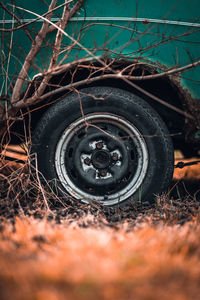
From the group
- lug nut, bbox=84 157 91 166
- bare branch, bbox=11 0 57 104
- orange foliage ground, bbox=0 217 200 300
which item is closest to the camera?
orange foliage ground, bbox=0 217 200 300

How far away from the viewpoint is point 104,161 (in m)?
1.78

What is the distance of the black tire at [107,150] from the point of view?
1764 millimetres

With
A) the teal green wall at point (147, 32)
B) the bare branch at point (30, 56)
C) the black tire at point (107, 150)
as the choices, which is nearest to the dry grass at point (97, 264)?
the black tire at point (107, 150)

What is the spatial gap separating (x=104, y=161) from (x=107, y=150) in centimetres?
9

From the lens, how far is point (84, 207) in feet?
5.40

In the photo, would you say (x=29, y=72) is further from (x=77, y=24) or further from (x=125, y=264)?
(x=125, y=264)

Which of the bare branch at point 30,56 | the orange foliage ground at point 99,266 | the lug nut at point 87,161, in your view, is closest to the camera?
the orange foliage ground at point 99,266

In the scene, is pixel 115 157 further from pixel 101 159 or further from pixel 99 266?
pixel 99 266

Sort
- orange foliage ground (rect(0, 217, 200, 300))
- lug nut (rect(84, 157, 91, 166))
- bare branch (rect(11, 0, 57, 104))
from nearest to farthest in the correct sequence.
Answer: orange foliage ground (rect(0, 217, 200, 300)), bare branch (rect(11, 0, 57, 104)), lug nut (rect(84, 157, 91, 166))

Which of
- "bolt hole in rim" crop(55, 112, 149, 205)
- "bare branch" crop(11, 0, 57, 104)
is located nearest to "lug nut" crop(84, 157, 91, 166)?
"bolt hole in rim" crop(55, 112, 149, 205)

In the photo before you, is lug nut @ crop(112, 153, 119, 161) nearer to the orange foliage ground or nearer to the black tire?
the black tire

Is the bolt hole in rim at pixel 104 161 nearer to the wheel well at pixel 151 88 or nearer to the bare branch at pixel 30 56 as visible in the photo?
the wheel well at pixel 151 88

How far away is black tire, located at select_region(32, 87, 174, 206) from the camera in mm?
1764

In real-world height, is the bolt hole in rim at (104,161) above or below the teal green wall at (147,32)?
below
